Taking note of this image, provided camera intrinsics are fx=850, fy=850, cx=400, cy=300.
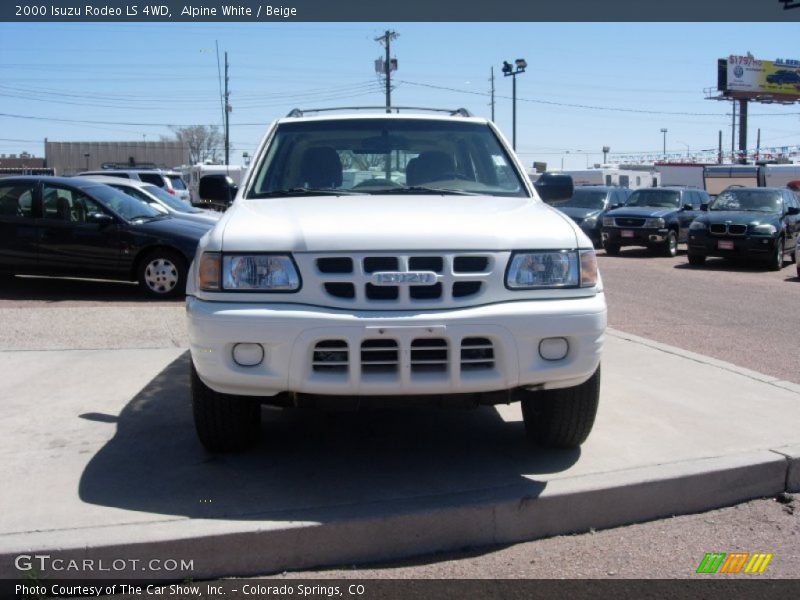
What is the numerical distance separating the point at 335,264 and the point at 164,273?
7379mm

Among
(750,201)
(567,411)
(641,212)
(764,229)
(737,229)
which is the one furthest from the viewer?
(641,212)

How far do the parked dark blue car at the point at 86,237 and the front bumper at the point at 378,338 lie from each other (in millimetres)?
7158

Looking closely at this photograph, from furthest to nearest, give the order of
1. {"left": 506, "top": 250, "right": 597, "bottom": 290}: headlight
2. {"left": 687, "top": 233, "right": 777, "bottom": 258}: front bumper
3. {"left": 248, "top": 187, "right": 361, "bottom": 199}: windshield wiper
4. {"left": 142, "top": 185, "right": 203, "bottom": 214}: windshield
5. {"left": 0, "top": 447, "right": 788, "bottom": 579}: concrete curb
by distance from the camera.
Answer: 1. {"left": 687, "top": 233, "right": 777, "bottom": 258}: front bumper
2. {"left": 142, "top": 185, "right": 203, "bottom": 214}: windshield
3. {"left": 248, "top": 187, "right": 361, "bottom": 199}: windshield wiper
4. {"left": 506, "top": 250, "right": 597, "bottom": 290}: headlight
5. {"left": 0, "top": 447, "right": 788, "bottom": 579}: concrete curb

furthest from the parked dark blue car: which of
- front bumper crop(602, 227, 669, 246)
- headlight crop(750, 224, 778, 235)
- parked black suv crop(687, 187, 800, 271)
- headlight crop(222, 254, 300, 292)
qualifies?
front bumper crop(602, 227, 669, 246)

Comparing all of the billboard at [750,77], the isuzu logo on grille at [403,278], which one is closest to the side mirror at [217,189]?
the isuzu logo on grille at [403,278]

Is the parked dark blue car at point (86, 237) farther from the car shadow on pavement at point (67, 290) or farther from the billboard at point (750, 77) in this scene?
the billboard at point (750, 77)

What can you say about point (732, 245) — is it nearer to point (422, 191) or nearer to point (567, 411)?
point (422, 191)

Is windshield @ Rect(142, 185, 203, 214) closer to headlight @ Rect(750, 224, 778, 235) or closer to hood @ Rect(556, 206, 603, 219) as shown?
hood @ Rect(556, 206, 603, 219)

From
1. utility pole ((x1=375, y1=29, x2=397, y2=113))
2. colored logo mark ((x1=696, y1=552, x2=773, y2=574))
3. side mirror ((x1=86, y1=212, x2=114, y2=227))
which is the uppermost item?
utility pole ((x1=375, y1=29, x2=397, y2=113))

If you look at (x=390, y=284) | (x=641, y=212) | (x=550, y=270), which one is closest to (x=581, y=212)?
(x=641, y=212)

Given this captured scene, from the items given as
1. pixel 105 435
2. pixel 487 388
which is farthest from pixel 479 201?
pixel 105 435

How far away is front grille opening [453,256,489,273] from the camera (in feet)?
12.5

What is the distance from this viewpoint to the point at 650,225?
65.1 feet

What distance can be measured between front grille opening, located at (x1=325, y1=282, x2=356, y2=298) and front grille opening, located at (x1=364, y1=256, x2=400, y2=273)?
4.4 inches
